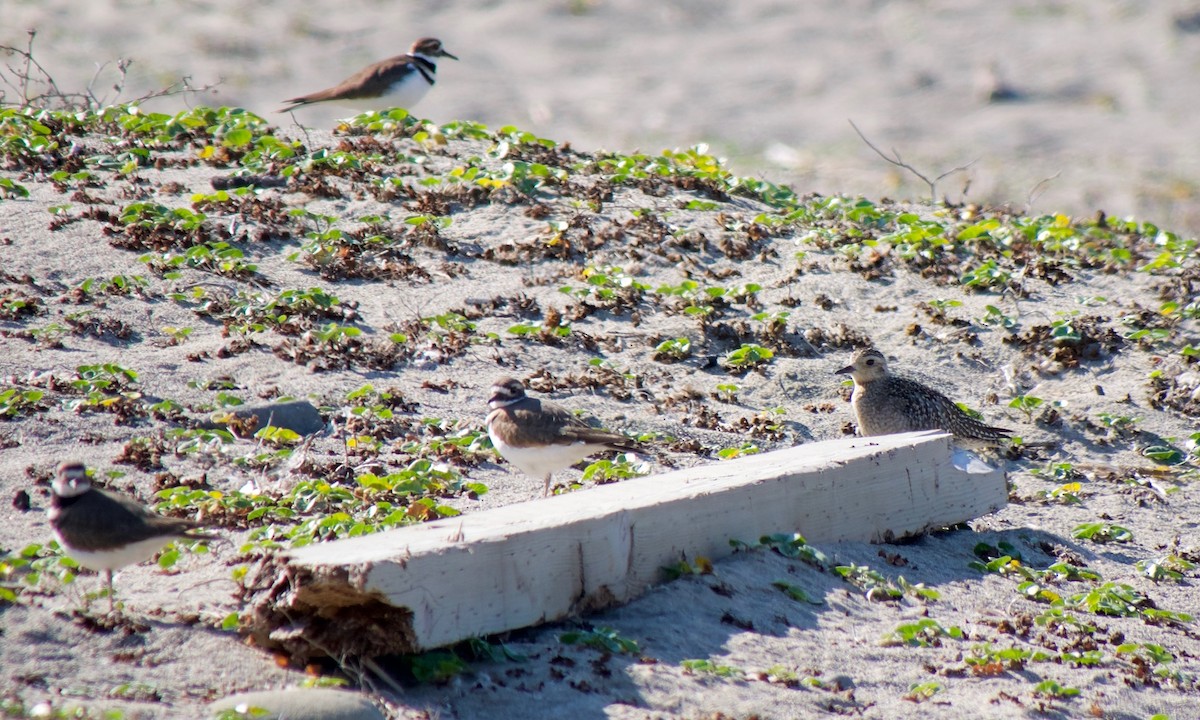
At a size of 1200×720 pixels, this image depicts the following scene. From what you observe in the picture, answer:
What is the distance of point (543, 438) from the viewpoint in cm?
703

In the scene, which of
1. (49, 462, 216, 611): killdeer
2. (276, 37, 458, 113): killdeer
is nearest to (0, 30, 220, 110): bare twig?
(276, 37, 458, 113): killdeer

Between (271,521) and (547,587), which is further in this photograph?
(271,521)

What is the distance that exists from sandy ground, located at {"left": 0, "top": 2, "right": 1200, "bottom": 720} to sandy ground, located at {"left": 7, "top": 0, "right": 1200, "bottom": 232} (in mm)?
89

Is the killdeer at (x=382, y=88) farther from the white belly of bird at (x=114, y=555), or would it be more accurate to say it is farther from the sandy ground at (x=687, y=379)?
the white belly of bird at (x=114, y=555)

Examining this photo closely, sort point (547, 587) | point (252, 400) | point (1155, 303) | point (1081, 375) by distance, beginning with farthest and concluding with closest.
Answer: point (1155, 303), point (1081, 375), point (252, 400), point (547, 587)

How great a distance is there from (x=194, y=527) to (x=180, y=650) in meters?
0.71

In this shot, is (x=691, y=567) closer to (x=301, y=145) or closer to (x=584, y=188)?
(x=584, y=188)

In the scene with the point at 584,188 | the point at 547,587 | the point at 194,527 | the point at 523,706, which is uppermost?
the point at 584,188

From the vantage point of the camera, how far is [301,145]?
37.8 ft

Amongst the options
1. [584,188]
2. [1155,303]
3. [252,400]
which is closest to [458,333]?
[252,400]

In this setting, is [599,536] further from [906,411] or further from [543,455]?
[906,411]

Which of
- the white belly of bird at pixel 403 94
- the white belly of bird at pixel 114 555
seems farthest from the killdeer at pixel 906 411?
the white belly of bird at pixel 403 94

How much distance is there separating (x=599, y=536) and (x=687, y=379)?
376 centimetres

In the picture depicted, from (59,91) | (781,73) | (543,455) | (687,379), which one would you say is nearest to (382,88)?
(59,91)
